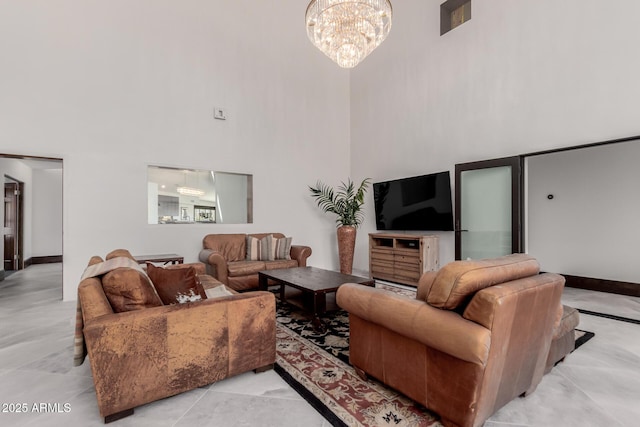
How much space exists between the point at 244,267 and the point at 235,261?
45 centimetres

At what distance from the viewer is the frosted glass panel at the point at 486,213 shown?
4.21 meters

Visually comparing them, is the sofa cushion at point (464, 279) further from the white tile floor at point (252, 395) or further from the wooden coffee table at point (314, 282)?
the wooden coffee table at point (314, 282)

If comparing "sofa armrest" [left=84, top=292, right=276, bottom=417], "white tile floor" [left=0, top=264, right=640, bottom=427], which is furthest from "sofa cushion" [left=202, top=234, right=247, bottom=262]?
"sofa armrest" [left=84, top=292, right=276, bottom=417]

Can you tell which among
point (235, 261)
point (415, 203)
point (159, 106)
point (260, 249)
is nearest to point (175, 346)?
point (235, 261)

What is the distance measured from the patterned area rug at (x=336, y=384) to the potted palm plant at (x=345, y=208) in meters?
2.95

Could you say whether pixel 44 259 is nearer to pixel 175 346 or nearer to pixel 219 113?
pixel 219 113

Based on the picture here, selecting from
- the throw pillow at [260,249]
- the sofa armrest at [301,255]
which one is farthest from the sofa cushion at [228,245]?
the sofa armrest at [301,255]

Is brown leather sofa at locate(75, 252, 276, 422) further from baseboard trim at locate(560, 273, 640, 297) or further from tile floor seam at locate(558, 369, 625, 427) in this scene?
baseboard trim at locate(560, 273, 640, 297)

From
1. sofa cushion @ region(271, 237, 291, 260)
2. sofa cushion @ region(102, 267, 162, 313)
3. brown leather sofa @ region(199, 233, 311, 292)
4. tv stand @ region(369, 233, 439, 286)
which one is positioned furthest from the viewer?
sofa cushion @ region(271, 237, 291, 260)

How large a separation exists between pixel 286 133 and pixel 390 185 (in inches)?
86.9

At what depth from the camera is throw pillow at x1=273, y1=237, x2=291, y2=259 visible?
5.10m

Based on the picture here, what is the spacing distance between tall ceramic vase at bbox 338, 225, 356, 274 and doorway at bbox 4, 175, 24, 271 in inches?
268

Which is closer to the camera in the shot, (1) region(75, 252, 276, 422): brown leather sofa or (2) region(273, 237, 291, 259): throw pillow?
(1) region(75, 252, 276, 422): brown leather sofa

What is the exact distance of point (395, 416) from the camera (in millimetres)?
1709
